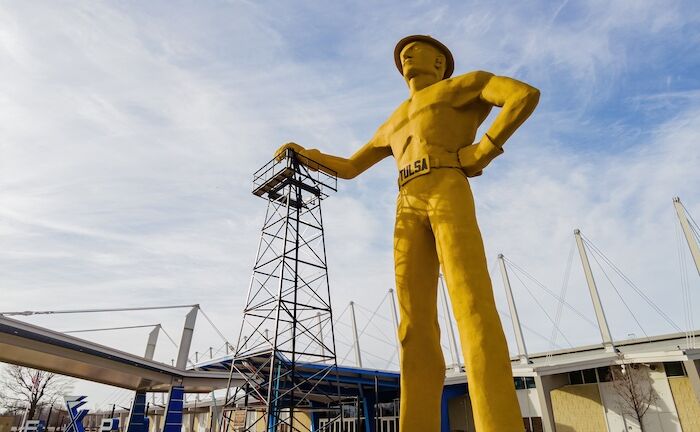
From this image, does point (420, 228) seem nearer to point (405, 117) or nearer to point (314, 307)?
point (405, 117)

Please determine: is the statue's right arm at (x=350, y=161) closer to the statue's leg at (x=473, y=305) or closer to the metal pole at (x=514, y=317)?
the statue's leg at (x=473, y=305)

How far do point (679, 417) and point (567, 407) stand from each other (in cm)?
412

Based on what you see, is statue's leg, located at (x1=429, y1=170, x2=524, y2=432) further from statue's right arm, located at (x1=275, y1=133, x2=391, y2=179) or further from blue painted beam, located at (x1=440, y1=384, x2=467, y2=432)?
blue painted beam, located at (x1=440, y1=384, x2=467, y2=432)

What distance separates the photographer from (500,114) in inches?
197

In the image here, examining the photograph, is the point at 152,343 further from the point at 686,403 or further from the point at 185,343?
the point at 686,403

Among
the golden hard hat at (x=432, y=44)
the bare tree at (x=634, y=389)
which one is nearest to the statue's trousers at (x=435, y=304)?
the golden hard hat at (x=432, y=44)

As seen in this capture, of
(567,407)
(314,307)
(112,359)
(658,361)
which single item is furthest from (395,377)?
(112,359)

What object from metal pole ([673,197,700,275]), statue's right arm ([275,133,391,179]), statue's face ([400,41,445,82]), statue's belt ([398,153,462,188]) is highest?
metal pole ([673,197,700,275])

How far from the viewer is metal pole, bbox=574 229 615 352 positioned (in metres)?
21.8

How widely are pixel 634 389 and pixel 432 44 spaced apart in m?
17.4

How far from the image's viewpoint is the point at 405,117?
6.22 metres

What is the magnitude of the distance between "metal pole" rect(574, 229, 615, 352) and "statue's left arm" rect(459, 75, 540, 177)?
69.4 feet

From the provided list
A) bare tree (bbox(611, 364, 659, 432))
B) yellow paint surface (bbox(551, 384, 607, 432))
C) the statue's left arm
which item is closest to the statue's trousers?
the statue's left arm

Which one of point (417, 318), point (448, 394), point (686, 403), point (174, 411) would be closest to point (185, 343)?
point (174, 411)
